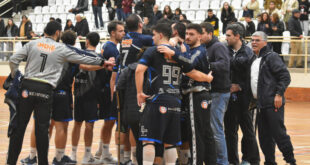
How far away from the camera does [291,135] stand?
12883 mm

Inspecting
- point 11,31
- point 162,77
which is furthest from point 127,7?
point 162,77

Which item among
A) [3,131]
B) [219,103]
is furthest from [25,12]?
[219,103]

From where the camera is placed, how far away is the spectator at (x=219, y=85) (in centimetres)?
870

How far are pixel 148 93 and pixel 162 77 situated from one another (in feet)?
0.97

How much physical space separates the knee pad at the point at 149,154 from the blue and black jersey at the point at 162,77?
Result: 0.52 m

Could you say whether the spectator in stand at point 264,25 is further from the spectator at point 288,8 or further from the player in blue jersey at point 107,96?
the player in blue jersey at point 107,96

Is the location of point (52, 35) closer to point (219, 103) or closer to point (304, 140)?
point (219, 103)

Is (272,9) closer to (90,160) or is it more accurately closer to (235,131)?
(235,131)

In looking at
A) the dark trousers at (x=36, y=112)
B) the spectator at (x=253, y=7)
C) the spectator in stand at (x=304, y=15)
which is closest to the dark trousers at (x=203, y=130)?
the dark trousers at (x=36, y=112)

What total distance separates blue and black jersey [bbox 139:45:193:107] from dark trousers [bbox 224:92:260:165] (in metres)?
2.32

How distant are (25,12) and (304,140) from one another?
2248cm

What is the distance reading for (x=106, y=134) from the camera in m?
9.60

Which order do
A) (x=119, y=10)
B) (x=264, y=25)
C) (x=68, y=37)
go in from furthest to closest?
(x=119, y=10) < (x=264, y=25) < (x=68, y=37)

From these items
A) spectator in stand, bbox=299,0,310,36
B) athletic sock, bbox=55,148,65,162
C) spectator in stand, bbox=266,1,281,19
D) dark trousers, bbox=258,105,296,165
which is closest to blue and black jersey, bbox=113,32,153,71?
athletic sock, bbox=55,148,65,162
